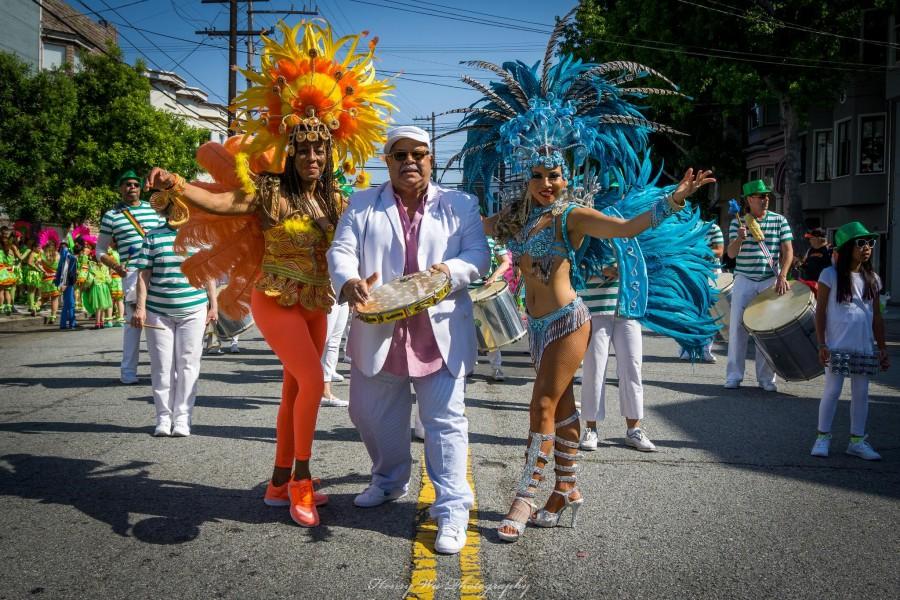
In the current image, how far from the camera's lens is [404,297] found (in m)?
3.87

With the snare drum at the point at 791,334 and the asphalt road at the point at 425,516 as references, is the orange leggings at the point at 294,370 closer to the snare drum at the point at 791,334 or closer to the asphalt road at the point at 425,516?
the asphalt road at the point at 425,516

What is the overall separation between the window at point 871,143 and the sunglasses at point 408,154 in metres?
26.5

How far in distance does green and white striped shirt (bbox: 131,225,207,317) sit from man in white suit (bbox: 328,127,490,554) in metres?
2.67

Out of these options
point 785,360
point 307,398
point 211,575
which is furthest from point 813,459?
point 211,575

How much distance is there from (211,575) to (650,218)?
2737 mm

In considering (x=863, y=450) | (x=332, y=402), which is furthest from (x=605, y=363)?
(x=332, y=402)

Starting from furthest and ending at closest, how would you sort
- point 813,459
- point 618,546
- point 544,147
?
point 813,459, point 544,147, point 618,546

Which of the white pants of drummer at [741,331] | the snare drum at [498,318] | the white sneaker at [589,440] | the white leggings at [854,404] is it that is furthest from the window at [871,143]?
the white sneaker at [589,440]

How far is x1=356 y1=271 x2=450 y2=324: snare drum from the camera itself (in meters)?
3.80

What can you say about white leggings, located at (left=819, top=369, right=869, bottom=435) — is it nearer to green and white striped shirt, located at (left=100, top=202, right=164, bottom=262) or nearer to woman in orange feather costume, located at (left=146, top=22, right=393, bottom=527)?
woman in orange feather costume, located at (left=146, top=22, right=393, bottom=527)

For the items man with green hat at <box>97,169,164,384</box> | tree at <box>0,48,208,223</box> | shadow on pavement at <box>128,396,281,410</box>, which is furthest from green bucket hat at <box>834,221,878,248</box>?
tree at <box>0,48,208,223</box>

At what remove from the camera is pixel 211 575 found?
3643mm

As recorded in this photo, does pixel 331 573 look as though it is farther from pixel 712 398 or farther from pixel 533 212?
pixel 712 398

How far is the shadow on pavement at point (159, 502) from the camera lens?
4.29m
